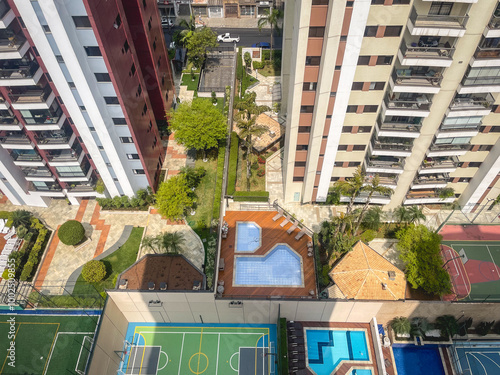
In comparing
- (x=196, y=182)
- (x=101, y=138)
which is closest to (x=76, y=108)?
(x=101, y=138)

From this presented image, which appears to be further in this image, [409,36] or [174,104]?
[174,104]

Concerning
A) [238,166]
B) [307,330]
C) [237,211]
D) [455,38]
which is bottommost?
[307,330]

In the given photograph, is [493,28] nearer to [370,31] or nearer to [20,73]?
[370,31]

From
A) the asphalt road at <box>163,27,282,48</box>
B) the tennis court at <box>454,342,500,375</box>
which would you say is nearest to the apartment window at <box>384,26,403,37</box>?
the tennis court at <box>454,342,500,375</box>

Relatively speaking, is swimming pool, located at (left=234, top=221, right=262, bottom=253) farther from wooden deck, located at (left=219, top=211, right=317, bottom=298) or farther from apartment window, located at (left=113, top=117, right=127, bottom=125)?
apartment window, located at (left=113, top=117, right=127, bottom=125)

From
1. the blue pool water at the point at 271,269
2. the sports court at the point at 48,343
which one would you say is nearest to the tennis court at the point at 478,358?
the blue pool water at the point at 271,269

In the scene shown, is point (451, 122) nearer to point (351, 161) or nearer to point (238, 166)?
point (351, 161)
